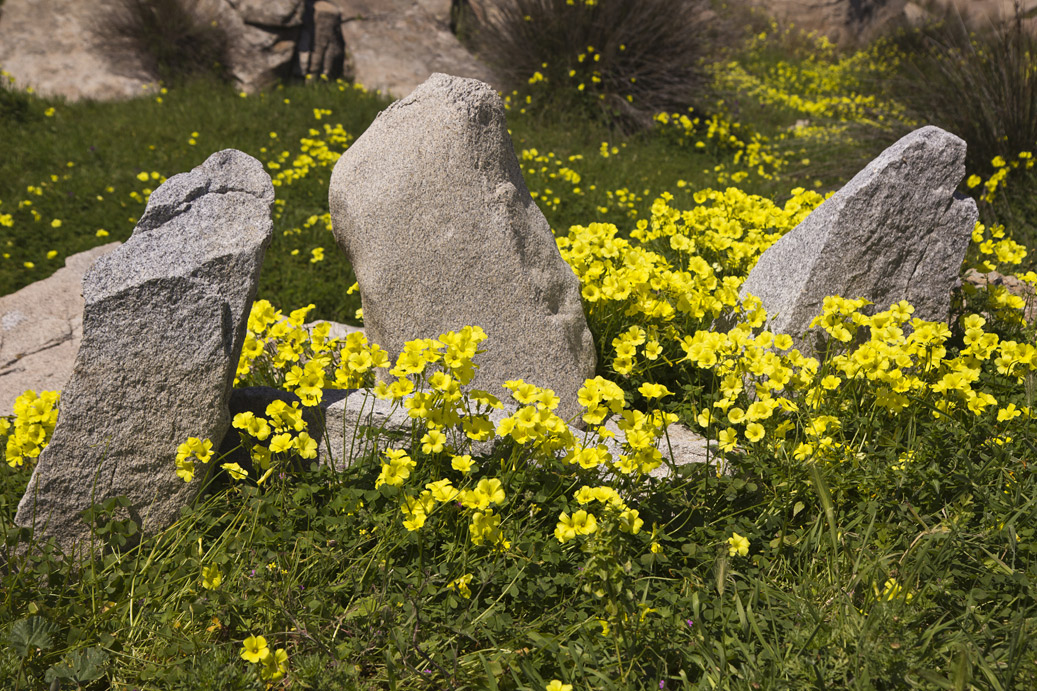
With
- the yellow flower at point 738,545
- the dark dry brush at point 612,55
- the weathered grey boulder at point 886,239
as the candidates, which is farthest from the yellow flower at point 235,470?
the dark dry brush at point 612,55

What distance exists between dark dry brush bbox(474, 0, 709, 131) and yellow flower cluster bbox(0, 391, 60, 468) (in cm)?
668

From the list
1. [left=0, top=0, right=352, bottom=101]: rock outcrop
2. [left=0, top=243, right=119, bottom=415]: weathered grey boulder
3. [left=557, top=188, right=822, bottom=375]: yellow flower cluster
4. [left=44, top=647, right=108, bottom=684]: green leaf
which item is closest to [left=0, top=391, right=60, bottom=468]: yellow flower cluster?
[left=44, top=647, right=108, bottom=684]: green leaf

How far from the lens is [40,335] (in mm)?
4184

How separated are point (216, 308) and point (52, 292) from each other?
2898mm

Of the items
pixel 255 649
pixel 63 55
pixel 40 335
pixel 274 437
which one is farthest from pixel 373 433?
pixel 63 55

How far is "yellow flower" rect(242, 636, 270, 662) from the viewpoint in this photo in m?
1.81

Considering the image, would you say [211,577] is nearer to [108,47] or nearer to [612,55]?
[612,55]

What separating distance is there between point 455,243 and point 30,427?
5.32 feet

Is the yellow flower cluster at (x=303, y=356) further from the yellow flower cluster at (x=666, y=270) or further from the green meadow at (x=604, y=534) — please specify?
the yellow flower cluster at (x=666, y=270)

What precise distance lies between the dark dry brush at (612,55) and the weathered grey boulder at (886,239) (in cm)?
514

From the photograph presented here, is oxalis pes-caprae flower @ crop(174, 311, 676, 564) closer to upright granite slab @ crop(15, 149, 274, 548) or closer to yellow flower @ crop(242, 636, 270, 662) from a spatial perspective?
upright granite slab @ crop(15, 149, 274, 548)

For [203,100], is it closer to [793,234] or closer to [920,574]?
[793,234]

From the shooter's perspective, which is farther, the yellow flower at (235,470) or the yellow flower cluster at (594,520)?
the yellow flower at (235,470)

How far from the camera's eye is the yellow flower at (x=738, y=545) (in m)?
2.15
